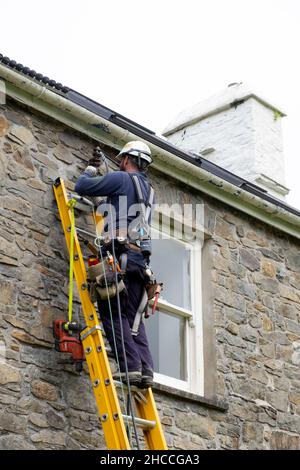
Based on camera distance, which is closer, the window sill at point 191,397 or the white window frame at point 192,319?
the window sill at point 191,397

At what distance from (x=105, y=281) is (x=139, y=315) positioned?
0.47 metres

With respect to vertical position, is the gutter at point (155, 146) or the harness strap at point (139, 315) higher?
the gutter at point (155, 146)

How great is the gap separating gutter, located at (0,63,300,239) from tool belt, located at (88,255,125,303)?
1626mm

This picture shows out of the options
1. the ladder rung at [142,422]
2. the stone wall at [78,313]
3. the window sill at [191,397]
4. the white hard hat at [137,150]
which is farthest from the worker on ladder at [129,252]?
the window sill at [191,397]

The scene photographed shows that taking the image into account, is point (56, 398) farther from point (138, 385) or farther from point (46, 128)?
point (46, 128)

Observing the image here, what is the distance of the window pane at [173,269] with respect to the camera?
358 inches

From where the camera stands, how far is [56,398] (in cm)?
741

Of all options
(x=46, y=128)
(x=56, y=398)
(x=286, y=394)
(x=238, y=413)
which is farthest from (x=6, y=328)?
(x=286, y=394)

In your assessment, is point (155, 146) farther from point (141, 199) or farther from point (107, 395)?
point (107, 395)

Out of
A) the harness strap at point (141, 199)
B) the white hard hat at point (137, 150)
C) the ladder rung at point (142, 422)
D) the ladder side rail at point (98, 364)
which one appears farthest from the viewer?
the white hard hat at point (137, 150)

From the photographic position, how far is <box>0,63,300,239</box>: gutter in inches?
315

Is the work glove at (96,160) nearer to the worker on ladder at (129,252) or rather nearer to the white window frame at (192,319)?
the worker on ladder at (129,252)

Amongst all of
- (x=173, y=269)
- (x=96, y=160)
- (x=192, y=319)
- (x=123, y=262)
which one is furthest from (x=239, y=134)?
(x=123, y=262)

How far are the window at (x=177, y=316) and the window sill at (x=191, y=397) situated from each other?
0.21 m
